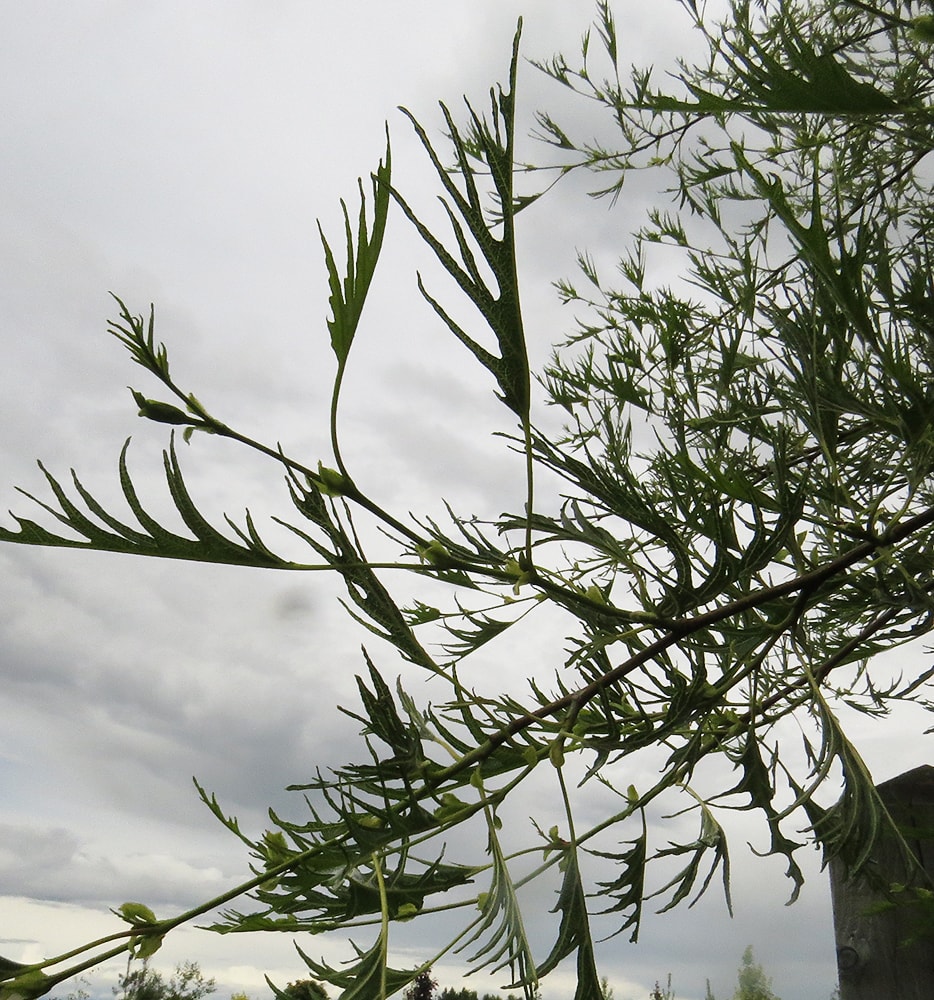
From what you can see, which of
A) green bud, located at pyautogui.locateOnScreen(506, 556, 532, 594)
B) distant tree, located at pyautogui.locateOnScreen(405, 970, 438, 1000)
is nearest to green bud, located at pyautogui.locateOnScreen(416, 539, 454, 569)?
green bud, located at pyautogui.locateOnScreen(506, 556, 532, 594)

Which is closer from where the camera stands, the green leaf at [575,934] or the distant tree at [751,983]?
the green leaf at [575,934]

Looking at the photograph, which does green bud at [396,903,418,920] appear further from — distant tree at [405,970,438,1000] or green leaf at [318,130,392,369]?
distant tree at [405,970,438,1000]

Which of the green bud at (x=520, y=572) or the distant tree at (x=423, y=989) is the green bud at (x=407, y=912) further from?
the distant tree at (x=423, y=989)

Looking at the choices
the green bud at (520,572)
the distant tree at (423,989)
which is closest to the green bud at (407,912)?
the green bud at (520,572)

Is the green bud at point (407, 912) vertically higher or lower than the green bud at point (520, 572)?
lower

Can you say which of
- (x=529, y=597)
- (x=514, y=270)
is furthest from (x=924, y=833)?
(x=514, y=270)

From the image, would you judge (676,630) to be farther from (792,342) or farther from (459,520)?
(792,342)

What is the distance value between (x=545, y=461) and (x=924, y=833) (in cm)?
91

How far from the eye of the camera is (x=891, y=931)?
149cm

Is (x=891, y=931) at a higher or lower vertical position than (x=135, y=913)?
higher

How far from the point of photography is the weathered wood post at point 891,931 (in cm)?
146

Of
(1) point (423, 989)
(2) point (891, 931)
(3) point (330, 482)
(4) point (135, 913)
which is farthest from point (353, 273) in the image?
(1) point (423, 989)

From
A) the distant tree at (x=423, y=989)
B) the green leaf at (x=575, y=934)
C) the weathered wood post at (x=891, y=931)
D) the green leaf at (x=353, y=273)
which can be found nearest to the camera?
the green leaf at (x=353, y=273)

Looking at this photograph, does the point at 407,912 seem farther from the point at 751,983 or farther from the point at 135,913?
the point at 751,983
